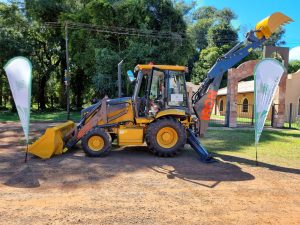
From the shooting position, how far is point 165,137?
9047mm

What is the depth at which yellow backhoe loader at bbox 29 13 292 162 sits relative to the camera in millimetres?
8938

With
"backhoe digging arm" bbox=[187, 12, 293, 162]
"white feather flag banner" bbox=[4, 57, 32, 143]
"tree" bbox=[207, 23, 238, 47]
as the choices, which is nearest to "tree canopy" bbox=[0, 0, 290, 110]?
"backhoe digging arm" bbox=[187, 12, 293, 162]

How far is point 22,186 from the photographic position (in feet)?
20.0

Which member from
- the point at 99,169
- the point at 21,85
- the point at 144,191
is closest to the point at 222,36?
the point at 21,85

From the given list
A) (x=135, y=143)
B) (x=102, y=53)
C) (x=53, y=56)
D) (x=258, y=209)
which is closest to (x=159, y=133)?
(x=135, y=143)

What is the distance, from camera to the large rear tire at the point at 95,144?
885 cm

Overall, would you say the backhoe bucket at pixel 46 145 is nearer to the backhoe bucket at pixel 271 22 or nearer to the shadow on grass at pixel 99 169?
the shadow on grass at pixel 99 169

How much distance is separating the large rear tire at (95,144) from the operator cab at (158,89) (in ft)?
3.93

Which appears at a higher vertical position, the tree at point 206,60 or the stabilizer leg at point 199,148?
the tree at point 206,60

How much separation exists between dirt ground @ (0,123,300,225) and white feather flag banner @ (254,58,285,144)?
1444mm

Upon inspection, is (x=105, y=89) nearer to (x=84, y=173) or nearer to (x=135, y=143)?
(x=135, y=143)

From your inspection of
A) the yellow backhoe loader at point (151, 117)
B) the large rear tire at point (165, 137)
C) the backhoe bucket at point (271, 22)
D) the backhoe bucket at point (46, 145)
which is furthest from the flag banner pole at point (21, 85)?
the backhoe bucket at point (271, 22)

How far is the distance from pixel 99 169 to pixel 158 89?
305 cm

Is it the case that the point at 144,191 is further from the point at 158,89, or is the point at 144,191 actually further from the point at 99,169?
the point at 158,89
